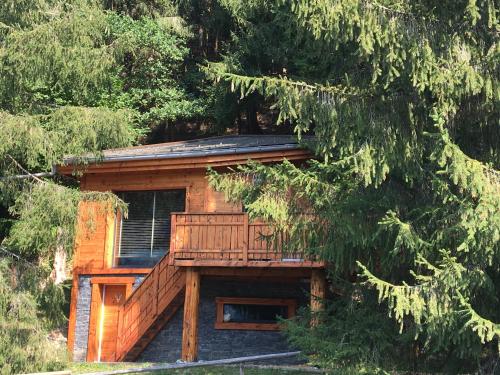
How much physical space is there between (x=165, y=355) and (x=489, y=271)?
9101mm

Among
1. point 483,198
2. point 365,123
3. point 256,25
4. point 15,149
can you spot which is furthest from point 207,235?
point 256,25

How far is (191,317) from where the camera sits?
14383mm

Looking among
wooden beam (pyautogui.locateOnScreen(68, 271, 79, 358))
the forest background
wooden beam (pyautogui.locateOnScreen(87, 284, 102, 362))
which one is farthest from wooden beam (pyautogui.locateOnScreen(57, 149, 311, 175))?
wooden beam (pyautogui.locateOnScreen(87, 284, 102, 362))

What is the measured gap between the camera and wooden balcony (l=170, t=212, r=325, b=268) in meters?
13.7

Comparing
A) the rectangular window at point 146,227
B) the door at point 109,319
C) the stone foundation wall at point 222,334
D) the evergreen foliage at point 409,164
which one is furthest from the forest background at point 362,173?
the stone foundation wall at point 222,334

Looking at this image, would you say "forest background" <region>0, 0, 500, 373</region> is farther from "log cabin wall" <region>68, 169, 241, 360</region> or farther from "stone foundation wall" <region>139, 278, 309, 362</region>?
"stone foundation wall" <region>139, 278, 309, 362</region>

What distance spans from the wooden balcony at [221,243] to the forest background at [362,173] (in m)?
2.03

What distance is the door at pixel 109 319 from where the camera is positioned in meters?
16.8

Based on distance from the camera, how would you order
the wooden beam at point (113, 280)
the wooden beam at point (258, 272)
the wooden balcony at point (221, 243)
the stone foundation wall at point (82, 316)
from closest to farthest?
the wooden balcony at point (221, 243) < the wooden beam at point (258, 272) < the wooden beam at point (113, 280) < the stone foundation wall at point (82, 316)

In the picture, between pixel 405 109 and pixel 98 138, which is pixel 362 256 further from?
pixel 98 138

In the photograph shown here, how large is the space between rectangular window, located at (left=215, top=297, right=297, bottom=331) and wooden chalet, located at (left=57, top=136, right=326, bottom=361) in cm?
2

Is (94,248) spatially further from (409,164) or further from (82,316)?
(409,164)

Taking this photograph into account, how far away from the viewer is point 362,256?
33.0ft

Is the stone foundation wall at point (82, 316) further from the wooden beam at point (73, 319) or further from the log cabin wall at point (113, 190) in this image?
the log cabin wall at point (113, 190)
